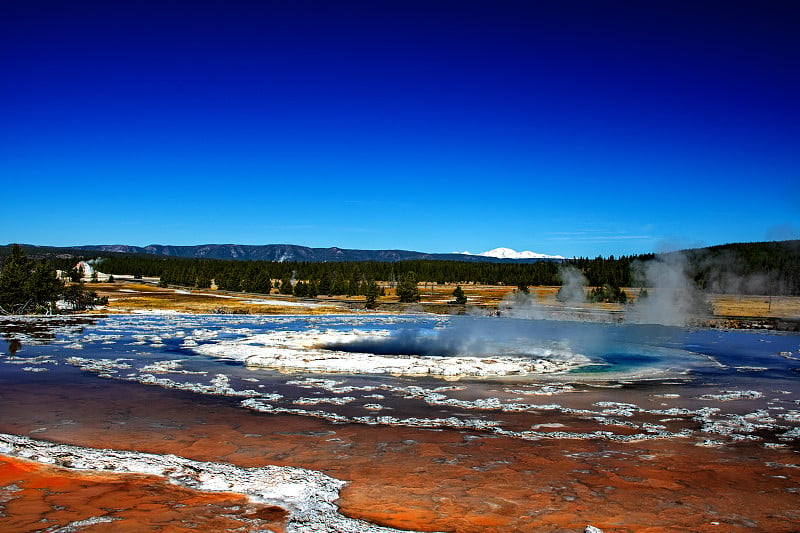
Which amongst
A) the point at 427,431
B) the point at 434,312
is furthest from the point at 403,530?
the point at 434,312

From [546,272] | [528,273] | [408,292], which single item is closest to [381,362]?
[408,292]

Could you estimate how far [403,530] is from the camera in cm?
604

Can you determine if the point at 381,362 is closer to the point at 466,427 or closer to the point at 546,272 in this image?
the point at 466,427

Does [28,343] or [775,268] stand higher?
[775,268]

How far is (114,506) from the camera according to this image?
6.53 metres

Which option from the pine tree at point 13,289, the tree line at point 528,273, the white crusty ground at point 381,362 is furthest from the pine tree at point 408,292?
the white crusty ground at point 381,362

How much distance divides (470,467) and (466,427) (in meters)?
2.47

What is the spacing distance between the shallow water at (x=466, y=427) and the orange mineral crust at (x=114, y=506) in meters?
1.27

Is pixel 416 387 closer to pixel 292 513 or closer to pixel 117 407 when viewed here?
pixel 117 407

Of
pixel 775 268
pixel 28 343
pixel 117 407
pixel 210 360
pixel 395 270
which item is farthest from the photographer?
pixel 395 270

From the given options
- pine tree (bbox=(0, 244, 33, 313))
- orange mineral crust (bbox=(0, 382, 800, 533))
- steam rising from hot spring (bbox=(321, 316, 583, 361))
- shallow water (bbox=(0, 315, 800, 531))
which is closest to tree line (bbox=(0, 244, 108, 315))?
pine tree (bbox=(0, 244, 33, 313))

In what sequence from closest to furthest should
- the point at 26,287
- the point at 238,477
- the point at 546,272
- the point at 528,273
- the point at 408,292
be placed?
1. the point at 238,477
2. the point at 26,287
3. the point at 408,292
4. the point at 546,272
5. the point at 528,273

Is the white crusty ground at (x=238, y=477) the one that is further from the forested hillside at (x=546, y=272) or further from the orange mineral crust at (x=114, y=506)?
the forested hillside at (x=546, y=272)

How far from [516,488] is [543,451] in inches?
75.6
